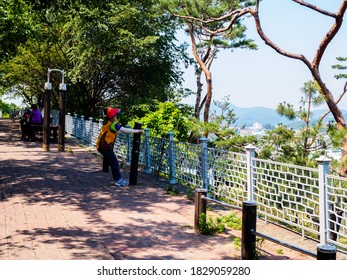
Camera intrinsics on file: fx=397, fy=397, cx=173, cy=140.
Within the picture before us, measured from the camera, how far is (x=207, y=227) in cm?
610

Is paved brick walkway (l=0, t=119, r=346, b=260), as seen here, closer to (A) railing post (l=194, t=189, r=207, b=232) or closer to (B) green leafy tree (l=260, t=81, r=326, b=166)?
(A) railing post (l=194, t=189, r=207, b=232)

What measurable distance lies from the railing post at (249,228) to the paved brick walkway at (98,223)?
311mm

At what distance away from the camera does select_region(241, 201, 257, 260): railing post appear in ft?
15.5

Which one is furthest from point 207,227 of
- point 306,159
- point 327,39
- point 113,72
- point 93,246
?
point 113,72

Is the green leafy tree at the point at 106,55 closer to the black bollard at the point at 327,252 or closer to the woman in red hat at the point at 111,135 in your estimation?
the woman in red hat at the point at 111,135

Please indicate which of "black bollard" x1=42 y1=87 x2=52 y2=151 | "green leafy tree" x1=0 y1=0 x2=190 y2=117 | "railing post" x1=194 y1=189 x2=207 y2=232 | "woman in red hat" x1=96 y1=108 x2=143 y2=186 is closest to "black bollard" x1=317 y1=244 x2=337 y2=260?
"railing post" x1=194 y1=189 x2=207 y2=232

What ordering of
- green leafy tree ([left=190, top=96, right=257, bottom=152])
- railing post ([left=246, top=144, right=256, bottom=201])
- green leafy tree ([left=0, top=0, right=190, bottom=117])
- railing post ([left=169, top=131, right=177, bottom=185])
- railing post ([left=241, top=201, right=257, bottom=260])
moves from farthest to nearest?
green leafy tree ([left=0, top=0, right=190, bottom=117])
green leafy tree ([left=190, top=96, right=257, bottom=152])
railing post ([left=169, top=131, right=177, bottom=185])
railing post ([left=246, top=144, right=256, bottom=201])
railing post ([left=241, top=201, right=257, bottom=260])

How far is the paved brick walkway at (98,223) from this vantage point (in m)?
5.09

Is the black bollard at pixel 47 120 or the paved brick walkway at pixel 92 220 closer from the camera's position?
the paved brick walkway at pixel 92 220

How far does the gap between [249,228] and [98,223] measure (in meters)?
2.64

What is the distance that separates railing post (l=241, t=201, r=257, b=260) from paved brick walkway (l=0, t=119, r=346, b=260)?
31 cm

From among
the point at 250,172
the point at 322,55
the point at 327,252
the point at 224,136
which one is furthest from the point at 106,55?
the point at 327,252

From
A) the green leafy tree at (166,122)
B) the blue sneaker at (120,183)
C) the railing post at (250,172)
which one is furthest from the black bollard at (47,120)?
the railing post at (250,172)

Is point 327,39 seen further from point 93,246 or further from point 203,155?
point 93,246
